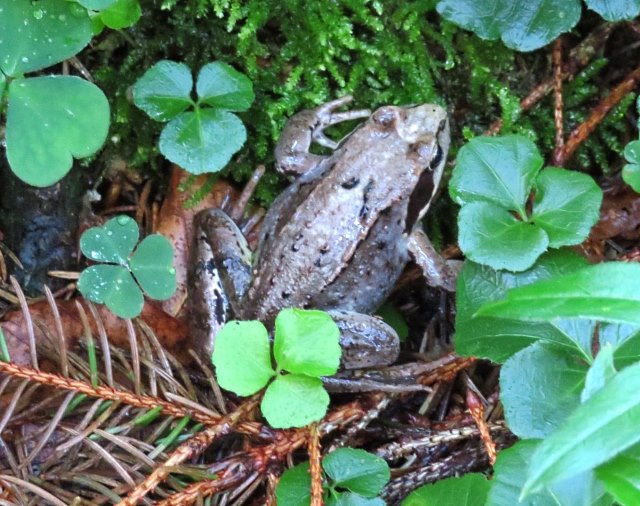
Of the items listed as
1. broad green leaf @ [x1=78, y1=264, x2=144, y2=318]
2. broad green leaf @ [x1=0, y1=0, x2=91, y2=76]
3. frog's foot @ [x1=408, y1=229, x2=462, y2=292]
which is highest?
broad green leaf @ [x1=0, y1=0, x2=91, y2=76]

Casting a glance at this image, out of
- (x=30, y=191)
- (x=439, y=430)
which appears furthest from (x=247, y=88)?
(x=439, y=430)

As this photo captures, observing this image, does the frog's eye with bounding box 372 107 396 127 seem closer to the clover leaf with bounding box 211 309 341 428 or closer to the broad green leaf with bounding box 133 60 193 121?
the broad green leaf with bounding box 133 60 193 121

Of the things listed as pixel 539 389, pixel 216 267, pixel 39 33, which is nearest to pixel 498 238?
pixel 539 389

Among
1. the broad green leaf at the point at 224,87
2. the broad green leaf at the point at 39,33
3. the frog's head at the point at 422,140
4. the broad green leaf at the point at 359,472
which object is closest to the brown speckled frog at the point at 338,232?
the frog's head at the point at 422,140

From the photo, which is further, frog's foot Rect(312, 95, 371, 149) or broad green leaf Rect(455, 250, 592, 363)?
frog's foot Rect(312, 95, 371, 149)

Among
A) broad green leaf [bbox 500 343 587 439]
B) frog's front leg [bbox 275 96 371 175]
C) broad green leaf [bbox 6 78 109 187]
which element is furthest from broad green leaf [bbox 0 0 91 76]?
broad green leaf [bbox 500 343 587 439]

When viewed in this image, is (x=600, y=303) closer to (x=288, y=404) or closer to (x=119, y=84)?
(x=288, y=404)
